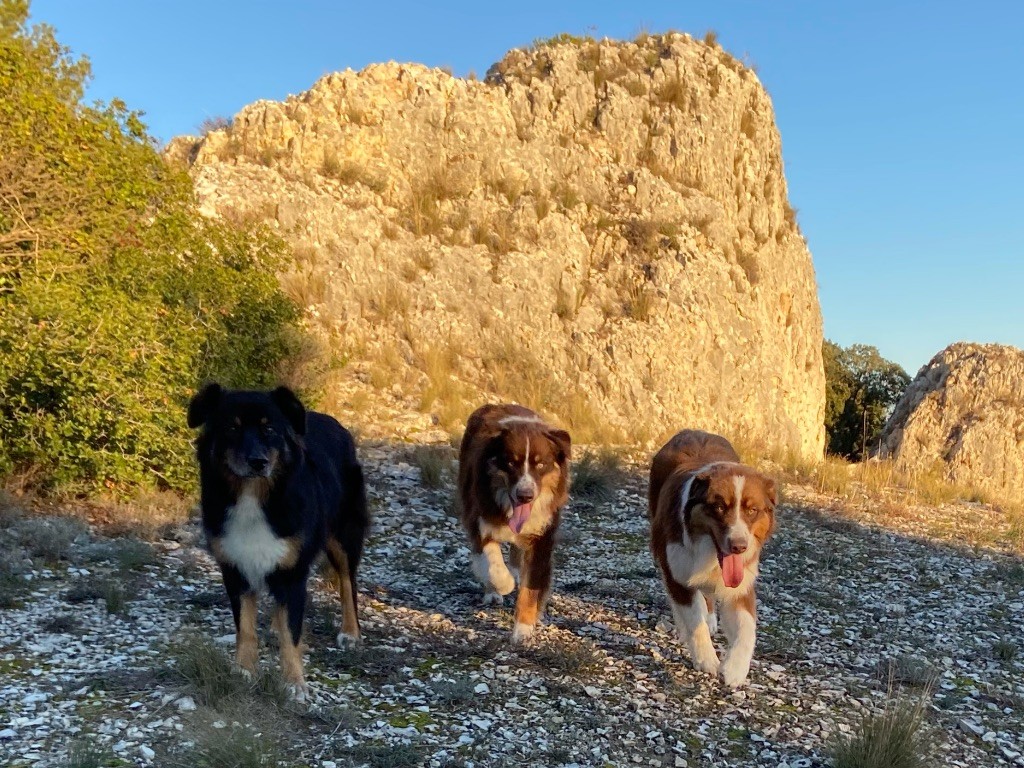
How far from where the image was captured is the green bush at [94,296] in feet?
26.9

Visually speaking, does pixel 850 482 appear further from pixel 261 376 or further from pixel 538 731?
pixel 538 731

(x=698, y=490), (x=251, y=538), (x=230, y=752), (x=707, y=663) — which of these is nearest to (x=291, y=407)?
(x=251, y=538)

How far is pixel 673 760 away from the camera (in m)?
4.55

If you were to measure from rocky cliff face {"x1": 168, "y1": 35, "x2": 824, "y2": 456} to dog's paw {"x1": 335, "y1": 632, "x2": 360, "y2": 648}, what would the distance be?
355 inches

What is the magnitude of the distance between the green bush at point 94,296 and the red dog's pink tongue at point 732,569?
636 centimetres

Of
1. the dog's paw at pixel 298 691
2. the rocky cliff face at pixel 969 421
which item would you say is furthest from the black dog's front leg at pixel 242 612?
the rocky cliff face at pixel 969 421

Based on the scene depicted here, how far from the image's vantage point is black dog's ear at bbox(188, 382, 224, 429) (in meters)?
4.86

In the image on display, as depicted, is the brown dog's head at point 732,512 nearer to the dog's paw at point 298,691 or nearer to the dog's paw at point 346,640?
the dog's paw at point 346,640

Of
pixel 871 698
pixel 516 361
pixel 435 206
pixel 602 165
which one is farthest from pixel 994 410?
pixel 871 698

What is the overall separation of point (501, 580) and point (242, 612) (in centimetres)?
256

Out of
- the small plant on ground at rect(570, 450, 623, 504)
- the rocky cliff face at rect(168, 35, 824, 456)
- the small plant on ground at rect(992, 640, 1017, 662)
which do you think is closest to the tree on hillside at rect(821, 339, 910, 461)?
the rocky cliff face at rect(168, 35, 824, 456)

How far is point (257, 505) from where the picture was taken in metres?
4.84

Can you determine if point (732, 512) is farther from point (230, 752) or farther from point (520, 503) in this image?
point (230, 752)

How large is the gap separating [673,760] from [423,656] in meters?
2.05
